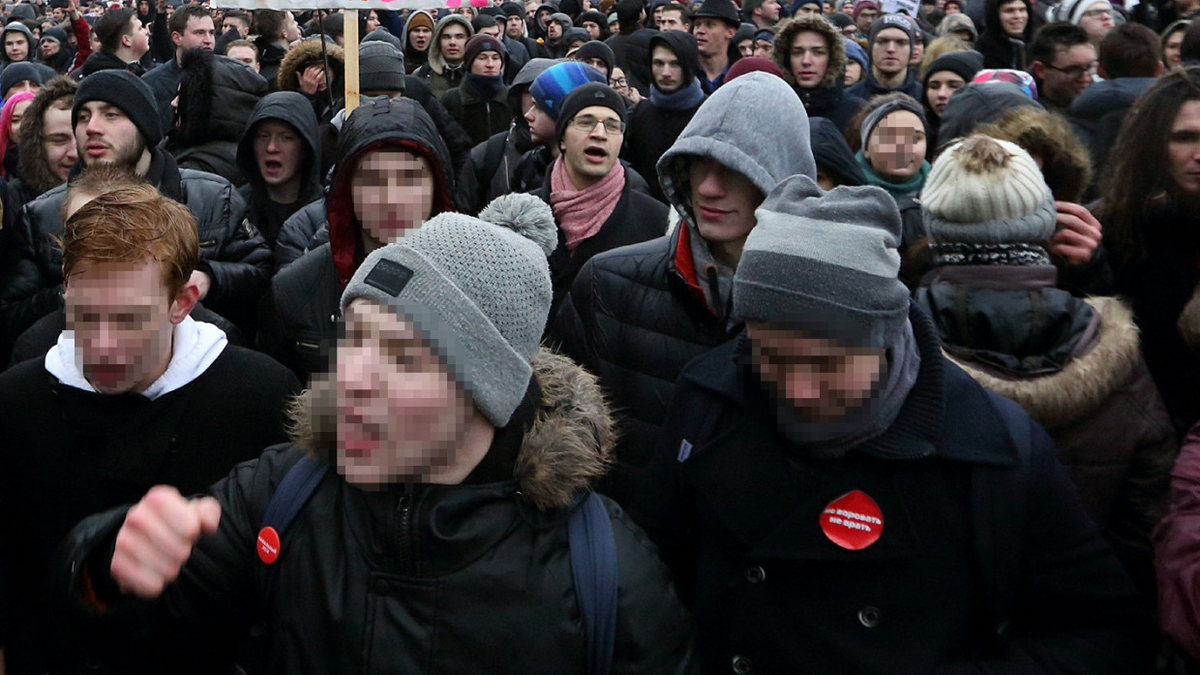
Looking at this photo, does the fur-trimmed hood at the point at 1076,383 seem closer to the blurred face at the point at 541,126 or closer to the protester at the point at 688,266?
the protester at the point at 688,266

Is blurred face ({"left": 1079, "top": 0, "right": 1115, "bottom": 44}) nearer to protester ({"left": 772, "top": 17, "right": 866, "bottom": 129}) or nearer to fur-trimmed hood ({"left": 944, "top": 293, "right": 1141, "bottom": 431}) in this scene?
protester ({"left": 772, "top": 17, "right": 866, "bottom": 129})

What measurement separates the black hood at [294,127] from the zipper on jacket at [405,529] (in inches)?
137

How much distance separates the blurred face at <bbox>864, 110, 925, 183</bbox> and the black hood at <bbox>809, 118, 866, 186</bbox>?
120 cm

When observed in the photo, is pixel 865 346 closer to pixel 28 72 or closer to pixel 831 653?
pixel 831 653

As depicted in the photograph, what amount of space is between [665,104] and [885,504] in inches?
207

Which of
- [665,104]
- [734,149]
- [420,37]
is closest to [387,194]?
[734,149]

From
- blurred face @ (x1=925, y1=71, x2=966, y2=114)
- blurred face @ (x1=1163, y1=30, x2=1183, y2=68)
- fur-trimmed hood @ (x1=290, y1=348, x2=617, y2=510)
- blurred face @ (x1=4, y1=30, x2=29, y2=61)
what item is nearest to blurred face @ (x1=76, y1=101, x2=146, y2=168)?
fur-trimmed hood @ (x1=290, y1=348, x2=617, y2=510)

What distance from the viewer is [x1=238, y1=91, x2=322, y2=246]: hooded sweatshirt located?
4.93 m

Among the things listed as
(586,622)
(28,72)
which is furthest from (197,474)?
(28,72)

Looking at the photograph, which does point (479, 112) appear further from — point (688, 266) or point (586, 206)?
point (688, 266)

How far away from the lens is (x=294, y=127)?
4930mm

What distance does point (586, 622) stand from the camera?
1.78m

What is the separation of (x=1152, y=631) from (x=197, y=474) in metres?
2.01

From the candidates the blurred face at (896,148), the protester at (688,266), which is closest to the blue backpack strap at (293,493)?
the protester at (688,266)
